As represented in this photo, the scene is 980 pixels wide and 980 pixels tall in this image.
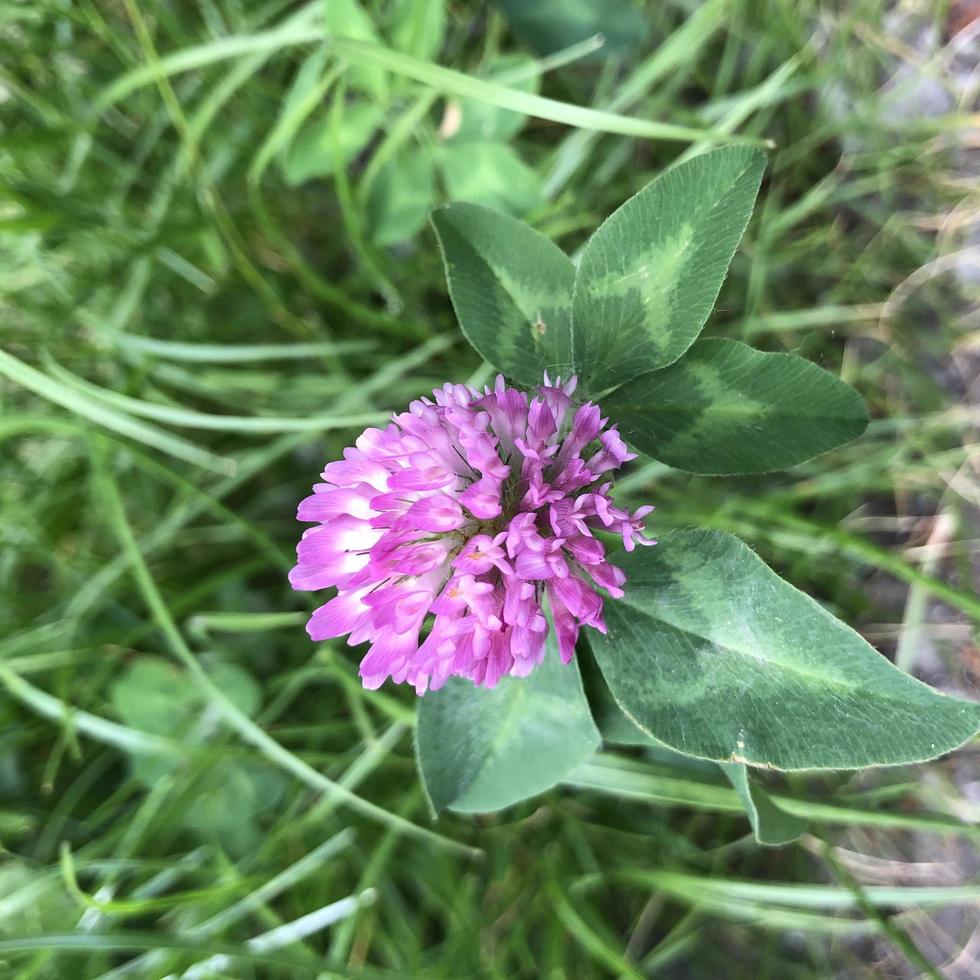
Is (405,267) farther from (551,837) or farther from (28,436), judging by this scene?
(551,837)

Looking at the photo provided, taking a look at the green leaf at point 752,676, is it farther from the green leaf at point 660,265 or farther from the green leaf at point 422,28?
the green leaf at point 422,28

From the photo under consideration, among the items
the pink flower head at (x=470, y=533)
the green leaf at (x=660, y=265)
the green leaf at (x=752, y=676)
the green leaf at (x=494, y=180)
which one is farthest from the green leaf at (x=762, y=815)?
the green leaf at (x=494, y=180)

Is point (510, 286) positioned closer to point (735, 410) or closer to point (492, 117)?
point (735, 410)

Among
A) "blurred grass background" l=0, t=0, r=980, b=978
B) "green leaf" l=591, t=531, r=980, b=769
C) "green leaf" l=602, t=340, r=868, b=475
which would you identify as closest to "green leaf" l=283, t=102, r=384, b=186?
"blurred grass background" l=0, t=0, r=980, b=978

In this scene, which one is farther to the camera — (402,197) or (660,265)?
(402,197)

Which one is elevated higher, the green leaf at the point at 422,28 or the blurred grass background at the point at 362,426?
the green leaf at the point at 422,28

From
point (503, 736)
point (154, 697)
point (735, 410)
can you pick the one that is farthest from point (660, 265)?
point (154, 697)

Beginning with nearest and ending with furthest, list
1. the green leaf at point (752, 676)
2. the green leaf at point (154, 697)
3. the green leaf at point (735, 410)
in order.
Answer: the green leaf at point (752, 676) → the green leaf at point (735, 410) → the green leaf at point (154, 697)

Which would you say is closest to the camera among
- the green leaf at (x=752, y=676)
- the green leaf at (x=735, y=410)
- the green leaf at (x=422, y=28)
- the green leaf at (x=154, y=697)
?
the green leaf at (x=752, y=676)
